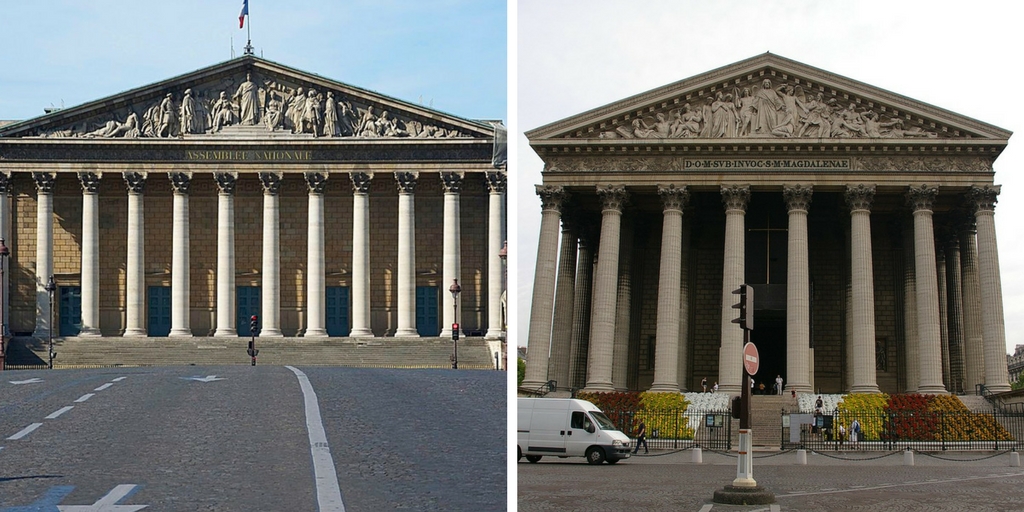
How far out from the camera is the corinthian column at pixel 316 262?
64125 millimetres

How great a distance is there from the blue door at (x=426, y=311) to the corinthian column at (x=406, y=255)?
2.32 feet

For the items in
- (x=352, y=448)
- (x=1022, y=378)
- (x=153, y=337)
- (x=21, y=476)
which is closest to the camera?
(x=21, y=476)

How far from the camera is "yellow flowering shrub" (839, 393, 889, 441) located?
1746 inches

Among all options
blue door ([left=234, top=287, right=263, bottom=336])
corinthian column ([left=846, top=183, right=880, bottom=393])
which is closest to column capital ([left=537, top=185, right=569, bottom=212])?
corinthian column ([left=846, top=183, right=880, bottom=393])

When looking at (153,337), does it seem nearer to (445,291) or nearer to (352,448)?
(445,291)

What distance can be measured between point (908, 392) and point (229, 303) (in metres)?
31.2

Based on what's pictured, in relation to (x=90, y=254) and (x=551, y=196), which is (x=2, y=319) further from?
(x=551, y=196)

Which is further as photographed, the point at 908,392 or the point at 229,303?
the point at 229,303

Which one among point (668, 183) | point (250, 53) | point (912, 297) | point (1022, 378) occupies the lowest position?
point (1022, 378)

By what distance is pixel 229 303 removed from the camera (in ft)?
210

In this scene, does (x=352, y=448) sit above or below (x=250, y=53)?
below

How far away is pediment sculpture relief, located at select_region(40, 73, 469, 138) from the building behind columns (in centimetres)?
1344

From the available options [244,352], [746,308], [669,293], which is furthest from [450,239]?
[746,308]

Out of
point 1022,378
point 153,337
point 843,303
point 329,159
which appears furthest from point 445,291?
point 1022,378
